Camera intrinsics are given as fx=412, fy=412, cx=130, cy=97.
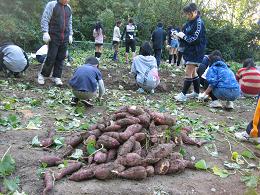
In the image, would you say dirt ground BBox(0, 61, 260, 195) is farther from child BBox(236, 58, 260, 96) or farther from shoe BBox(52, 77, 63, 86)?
child BBox(236, 58, 260, 96)

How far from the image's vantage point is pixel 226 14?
95.6 feet

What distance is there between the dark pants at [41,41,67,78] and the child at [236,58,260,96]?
4.12 meters

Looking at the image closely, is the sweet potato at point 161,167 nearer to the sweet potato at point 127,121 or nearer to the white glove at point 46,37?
the sweet potato at point 127,121

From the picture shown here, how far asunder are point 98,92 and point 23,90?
1.63 m

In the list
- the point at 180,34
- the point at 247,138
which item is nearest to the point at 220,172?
the point at 247,138

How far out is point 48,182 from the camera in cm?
377

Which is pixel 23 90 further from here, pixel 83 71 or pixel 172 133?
pixel 172 133

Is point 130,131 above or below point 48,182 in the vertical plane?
above

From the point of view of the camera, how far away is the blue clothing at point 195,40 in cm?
797

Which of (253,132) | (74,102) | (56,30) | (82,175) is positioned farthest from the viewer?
(56,30)

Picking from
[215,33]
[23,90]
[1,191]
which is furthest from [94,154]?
[215,33]

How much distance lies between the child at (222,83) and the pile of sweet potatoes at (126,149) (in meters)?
2.80

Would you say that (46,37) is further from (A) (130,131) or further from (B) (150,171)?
(B) (150,171)

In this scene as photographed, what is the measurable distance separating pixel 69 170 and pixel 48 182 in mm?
319
